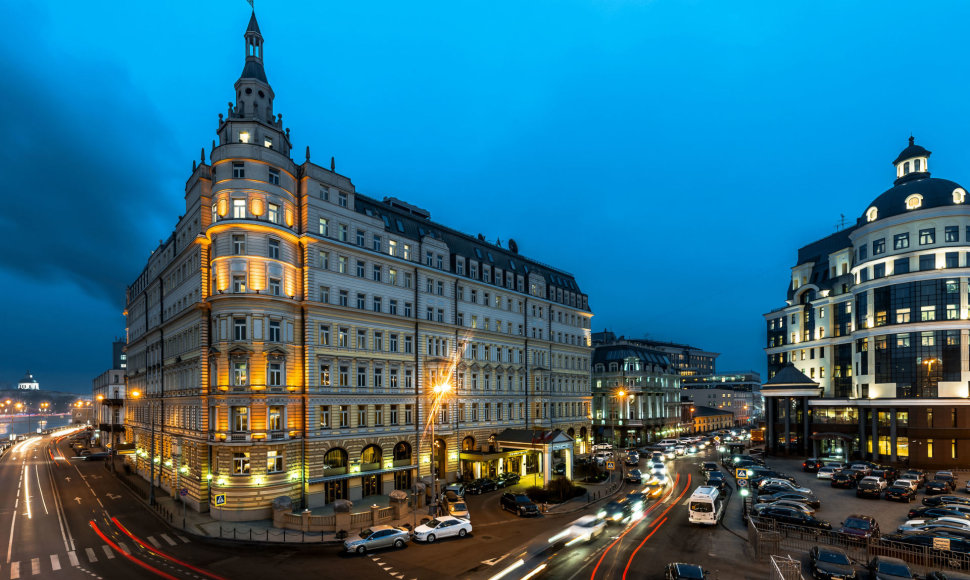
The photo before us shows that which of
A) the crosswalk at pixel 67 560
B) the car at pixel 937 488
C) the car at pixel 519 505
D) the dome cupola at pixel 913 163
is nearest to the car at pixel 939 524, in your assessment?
the car at pixel 937 488

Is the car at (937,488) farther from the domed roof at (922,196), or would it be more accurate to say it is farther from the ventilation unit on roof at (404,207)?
the ventilation unit on roof at (404,207)

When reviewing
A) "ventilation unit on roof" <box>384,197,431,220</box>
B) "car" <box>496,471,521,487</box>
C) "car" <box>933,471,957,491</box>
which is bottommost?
"car" <box>496,471,521,487</box>

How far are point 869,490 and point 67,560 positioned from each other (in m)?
66.9

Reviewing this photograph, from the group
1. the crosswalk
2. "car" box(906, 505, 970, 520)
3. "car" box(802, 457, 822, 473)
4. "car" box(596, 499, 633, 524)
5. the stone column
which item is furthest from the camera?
the stone column

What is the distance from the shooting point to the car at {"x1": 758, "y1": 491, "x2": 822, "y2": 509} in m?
45.3

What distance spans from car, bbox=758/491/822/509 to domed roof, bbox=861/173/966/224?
1980 inches

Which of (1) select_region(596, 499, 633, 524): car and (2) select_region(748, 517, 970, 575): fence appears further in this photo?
(1) select_region(596, 499, 633, 524): car

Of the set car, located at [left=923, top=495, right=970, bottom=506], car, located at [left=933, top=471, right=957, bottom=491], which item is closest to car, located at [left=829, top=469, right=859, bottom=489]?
car, located at [left=933, top=471, right=957, bottom=491]

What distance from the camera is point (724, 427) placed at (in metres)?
168

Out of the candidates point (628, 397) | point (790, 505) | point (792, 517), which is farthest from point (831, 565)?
point (628, 397)

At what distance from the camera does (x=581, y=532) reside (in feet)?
124

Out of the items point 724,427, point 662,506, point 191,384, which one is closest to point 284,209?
point 191,384

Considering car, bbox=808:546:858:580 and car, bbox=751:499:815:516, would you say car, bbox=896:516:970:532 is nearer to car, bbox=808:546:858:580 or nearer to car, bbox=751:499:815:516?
car, bbox=751:499:815:516

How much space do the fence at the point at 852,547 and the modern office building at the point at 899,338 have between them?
51025 mm
